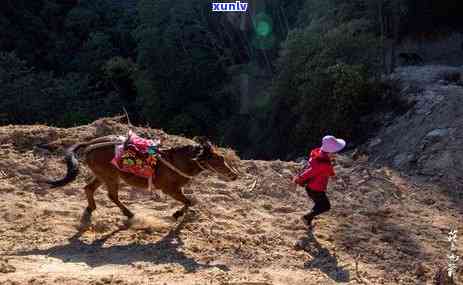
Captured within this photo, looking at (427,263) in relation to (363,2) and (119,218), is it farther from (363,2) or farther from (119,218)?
(363,2)

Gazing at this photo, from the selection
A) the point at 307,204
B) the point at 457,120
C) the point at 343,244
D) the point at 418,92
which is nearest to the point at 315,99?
the point at 418,92

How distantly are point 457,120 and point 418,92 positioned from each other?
3572mm

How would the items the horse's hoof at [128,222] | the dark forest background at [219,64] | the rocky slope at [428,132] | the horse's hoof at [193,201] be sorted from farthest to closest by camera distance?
1. the dark forest background at [219,64]
2. the rocky slope at [428,132]
3. the horse's hoof at [193,201]
4. the horse's hoof at [128,222]

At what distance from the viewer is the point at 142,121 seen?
29547mm

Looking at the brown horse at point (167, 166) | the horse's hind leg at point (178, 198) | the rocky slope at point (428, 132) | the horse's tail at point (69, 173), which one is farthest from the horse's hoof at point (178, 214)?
the rocky slope at point (428, 132)

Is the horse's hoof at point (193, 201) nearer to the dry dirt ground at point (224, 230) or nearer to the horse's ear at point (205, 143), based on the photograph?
the dry dirt ground at point (224, 230)

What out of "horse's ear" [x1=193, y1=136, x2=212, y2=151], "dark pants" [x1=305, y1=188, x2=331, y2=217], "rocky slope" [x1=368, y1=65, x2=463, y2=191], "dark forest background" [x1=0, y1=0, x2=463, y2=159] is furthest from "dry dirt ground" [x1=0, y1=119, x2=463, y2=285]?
"dark forest background" [x1=0, y1=0, x2=463, y2=159]

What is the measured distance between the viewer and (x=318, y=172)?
7121mm

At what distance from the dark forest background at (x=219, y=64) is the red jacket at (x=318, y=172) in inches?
365

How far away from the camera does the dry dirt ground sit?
19.4 ft

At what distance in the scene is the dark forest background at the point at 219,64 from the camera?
1805cm

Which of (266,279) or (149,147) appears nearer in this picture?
(266,279)

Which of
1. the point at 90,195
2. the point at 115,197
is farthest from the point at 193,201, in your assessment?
the point at 90,195

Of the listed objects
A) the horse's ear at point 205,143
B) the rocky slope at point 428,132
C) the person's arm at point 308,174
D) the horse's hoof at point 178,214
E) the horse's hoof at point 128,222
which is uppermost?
the horse's ear at point 205,143
